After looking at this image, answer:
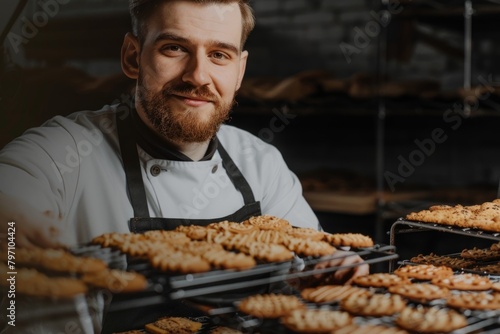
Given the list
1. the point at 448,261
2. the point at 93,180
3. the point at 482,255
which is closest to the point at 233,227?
the point at 93,180

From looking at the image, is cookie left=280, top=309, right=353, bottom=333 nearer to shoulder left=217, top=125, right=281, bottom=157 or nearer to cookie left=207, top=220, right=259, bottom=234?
cookie left=207, top=220, right=259, bottom=234

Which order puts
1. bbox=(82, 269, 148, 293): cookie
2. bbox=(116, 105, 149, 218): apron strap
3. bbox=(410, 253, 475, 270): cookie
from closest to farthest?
bbox=(82, 269, 148, 293): cookie
bbox=(116, 105, 149, 218): apron strap
bbox=(410, 253, 475, 270): cookie

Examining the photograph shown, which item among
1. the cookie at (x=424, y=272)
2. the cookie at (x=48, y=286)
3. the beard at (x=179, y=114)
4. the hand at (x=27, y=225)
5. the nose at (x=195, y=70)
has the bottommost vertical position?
the cookie at (x=424, y=272)

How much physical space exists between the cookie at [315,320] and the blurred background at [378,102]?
6.26ft

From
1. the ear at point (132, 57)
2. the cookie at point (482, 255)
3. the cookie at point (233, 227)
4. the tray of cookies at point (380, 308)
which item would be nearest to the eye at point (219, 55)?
the ear at point (132, 57)

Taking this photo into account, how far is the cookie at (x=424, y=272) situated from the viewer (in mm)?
1976

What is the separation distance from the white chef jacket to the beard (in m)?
0.09

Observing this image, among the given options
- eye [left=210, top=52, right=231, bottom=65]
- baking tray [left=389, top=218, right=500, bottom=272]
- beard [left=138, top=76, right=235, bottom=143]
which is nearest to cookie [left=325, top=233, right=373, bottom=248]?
baking tray [left=389, top=218, right=500, bottom=272]

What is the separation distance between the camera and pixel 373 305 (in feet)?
5.49

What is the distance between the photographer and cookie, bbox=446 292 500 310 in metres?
1.72

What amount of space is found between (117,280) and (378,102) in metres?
3.00

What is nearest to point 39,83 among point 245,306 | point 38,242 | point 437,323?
point 38,242

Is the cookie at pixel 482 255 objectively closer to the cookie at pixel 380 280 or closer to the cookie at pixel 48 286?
the cookie at pixel 380 280

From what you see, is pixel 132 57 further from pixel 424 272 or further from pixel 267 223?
pixel 424 272
